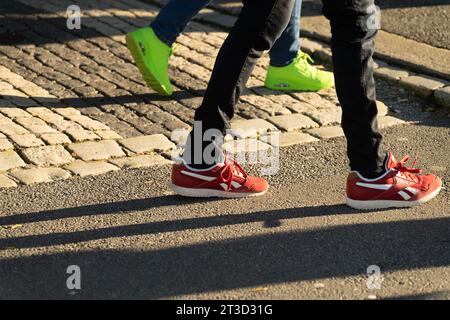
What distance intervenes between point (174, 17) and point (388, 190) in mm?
2082

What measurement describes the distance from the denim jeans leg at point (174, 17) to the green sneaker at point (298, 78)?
61 cm

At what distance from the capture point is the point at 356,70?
453cm

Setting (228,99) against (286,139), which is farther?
(286,139)

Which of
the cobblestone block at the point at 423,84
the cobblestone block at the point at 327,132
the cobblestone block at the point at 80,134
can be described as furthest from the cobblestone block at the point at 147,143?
the cobblestone block at the point at 423,84

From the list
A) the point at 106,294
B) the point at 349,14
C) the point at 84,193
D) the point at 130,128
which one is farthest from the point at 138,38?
the point at 106,294

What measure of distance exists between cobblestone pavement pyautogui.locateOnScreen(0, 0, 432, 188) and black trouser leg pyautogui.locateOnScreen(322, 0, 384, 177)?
104 centimetres

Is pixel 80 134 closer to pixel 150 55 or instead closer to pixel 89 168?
pixel 89 168

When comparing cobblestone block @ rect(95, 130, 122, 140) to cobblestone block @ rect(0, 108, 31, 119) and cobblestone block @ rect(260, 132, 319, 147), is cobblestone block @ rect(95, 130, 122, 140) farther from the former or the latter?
cobblestone block @ rect(260, 132, 319, 147)

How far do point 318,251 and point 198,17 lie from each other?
406 centimetres

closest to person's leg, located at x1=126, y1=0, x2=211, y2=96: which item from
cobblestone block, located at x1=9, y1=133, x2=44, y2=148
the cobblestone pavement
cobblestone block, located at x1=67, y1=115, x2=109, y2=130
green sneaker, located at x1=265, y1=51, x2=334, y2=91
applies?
the cobblestone pavement

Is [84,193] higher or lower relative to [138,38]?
lower

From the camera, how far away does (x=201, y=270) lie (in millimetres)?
4125

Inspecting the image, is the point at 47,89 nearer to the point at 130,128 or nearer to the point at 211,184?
the point at 130,128

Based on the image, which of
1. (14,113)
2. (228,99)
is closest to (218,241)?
(228,99)
